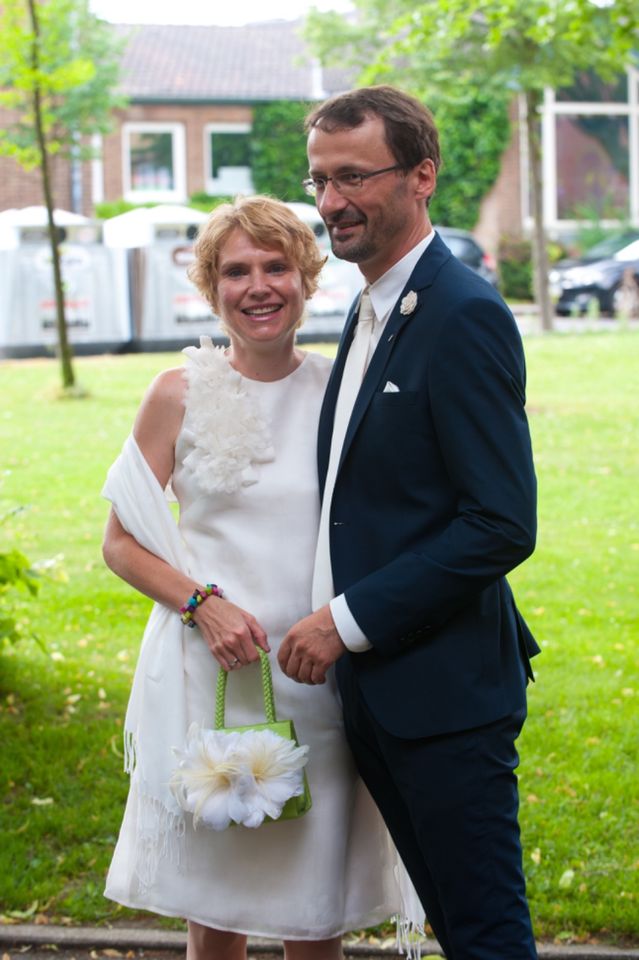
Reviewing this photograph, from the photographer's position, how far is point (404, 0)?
26.7 meters

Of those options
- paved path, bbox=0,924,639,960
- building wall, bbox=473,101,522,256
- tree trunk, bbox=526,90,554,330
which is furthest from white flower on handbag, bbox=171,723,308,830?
building wall, bbox=473,101,522,256

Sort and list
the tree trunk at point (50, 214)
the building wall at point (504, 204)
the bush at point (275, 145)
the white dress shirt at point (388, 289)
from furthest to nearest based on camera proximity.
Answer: the bush at point (275, 145) < the building wall at point (504, 204) < the tree trunk at point (50, 214) < the white dress shirt at point (388, 289)

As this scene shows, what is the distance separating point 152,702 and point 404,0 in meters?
25.8

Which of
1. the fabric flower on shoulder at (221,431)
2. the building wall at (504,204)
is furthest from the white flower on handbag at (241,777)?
the building wall at (504,204)

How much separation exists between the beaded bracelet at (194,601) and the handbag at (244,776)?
26 centimetres

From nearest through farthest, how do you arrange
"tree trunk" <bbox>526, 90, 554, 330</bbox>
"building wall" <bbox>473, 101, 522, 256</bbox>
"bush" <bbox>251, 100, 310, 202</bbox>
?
"tree trunk" <bbox>526, 90, 554, 330</bbox> < "building wall" <bbox>473, 101, 522, 256</bbox> < "bush" <bbox>251, 100, 310, 202</bbox>

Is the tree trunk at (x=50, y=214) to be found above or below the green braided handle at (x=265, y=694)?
above

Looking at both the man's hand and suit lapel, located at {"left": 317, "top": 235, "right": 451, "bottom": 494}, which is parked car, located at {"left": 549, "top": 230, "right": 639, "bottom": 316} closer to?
suit lapel, located at {"left": 317, "top": 235, "right": 451, "bottom": 494}

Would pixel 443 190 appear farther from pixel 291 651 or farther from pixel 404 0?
pixel 291 651

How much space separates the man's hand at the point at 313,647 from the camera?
279 centimetres

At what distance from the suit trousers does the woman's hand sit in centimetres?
35

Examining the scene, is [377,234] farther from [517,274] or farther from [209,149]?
[209,149]

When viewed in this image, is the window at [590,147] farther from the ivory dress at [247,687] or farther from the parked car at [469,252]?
the ivory dress at [247,687]

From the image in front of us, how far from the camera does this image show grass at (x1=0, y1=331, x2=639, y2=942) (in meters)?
4.50
